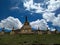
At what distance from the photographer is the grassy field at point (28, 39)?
2097 centimetres

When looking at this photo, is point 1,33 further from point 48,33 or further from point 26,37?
point 48,33

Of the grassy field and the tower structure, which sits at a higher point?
the tower structure

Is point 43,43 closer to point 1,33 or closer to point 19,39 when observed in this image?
point 19,39

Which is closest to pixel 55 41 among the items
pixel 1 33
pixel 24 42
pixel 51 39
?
pixel 51 39

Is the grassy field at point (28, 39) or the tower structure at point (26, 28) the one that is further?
the tower structure at point (26, 28)

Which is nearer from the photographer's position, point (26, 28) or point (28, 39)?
point (28, 39)

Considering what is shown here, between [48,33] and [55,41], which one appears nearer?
[55,41]

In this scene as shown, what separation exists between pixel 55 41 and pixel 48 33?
5.50ft

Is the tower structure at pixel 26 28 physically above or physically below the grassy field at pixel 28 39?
above

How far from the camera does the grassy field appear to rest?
20969 millimetres

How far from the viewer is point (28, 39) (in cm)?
2116

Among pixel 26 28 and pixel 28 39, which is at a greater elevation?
pixel 26 28

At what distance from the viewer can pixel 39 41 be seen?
69.5 feet

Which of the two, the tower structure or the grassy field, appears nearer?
the grassy field
